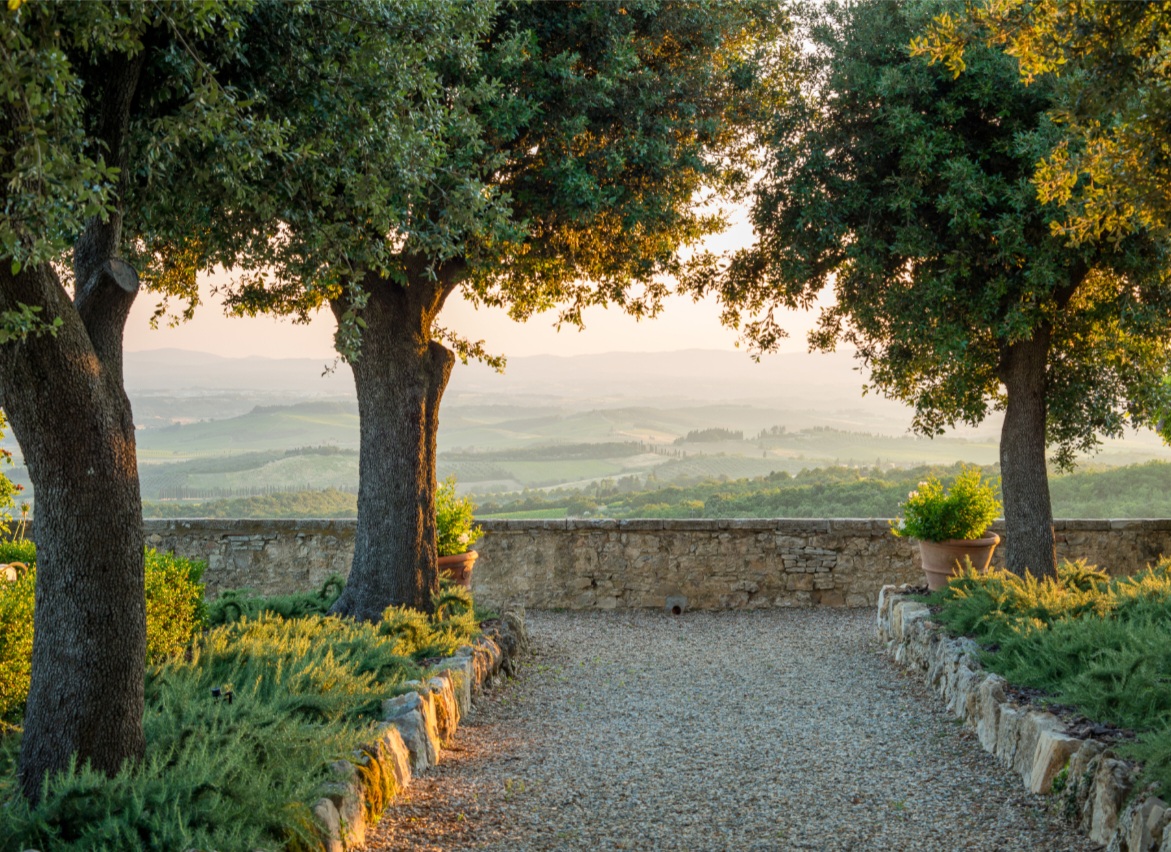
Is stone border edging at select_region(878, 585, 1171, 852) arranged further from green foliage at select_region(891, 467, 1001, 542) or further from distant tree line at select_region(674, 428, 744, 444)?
distant tree line at select_region(674, 428, 744, 444)

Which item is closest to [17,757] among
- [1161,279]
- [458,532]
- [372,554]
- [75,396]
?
[75,396]

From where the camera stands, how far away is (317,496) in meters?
20.2

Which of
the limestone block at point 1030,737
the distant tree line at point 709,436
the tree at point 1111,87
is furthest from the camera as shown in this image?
the distant tree line at point 709,436

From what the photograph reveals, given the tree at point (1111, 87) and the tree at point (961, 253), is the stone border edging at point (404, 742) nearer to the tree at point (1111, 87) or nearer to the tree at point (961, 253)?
the tree at point (1111, 87)

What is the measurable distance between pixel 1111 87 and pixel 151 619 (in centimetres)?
600

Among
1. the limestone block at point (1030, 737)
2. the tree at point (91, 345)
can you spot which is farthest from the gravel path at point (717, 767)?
the tree at point (91, 345)

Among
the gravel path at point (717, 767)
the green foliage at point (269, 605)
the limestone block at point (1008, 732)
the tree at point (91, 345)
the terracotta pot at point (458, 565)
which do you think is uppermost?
the tree at point (91, 345)

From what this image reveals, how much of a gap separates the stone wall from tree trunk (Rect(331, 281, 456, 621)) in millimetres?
4012

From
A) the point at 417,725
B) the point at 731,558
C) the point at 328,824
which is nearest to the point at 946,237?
the point at 731,558

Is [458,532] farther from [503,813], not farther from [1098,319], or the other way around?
[1098,319]

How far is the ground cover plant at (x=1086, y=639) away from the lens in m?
5.06

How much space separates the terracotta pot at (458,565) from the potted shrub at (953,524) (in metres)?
4.86

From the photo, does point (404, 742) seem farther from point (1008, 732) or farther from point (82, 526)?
point (1008, 732)

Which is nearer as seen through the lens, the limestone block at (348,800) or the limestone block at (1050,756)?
the limestone block at (348,800)
